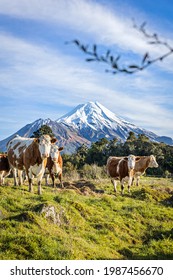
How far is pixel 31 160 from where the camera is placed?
1480cm

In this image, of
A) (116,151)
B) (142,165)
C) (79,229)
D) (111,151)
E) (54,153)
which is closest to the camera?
(79,229)

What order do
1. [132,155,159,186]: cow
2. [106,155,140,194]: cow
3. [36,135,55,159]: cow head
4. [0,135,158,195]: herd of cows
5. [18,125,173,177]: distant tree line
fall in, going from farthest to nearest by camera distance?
1. [18,125,173,177]: distant tree line
2. [132,155,159,186]: cow
3. [106,155,140,194]: cow
4. [0,135,158,195]: herd of cows
5. [36,135,55,159]: cow head

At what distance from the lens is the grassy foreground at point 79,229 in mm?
8445

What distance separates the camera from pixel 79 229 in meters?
11.0

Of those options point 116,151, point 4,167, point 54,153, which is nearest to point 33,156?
point 4,167

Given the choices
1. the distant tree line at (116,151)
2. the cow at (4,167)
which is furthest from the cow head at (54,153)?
the distant tree line at (116,151)

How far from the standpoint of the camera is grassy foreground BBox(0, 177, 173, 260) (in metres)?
8.45

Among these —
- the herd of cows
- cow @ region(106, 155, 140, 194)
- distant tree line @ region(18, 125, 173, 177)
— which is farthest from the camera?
distant tree line @ region(18, 125, 173, 177)

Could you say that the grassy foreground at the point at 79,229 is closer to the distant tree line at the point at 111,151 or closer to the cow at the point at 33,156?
the cow at the point at 33,156

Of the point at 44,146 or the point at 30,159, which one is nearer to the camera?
the point at 44,146

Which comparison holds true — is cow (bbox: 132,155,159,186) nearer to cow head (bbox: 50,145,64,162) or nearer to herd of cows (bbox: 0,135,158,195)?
herd of cows (bbox: 0,135,158,195)

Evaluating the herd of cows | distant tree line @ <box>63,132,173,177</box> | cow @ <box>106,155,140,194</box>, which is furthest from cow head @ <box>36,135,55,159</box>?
distant tree line @ <box>63,132,173,177</box>

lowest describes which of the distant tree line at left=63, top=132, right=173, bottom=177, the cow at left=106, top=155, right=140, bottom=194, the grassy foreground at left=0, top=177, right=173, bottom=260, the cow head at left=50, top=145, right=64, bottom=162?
the grassy foreground at left=0, top=177, right=173, bottom=260

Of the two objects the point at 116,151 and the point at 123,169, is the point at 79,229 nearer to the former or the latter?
the point at 123,169
